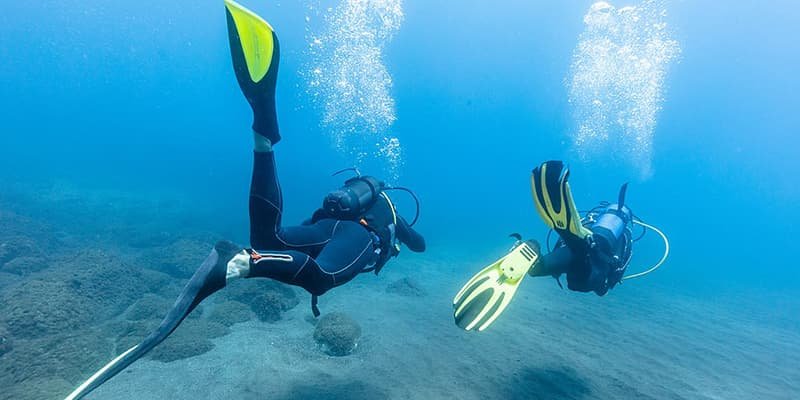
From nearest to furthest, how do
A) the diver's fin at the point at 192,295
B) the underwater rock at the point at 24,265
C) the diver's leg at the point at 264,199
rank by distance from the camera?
the diver's fin at the point at 192,295 < the diver's leg at the point at 264,199 < the underwater rock at the point at 24,265

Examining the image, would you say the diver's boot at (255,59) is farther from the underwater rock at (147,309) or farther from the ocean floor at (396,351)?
the underwater rock at (147,309)

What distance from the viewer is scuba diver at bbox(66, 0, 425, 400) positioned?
7.79 ft

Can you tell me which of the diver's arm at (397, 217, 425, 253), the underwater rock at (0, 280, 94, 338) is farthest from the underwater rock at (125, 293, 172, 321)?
the diver's arm at (397, 217, 425, 253)

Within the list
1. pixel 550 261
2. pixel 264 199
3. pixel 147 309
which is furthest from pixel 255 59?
pixel 147 309

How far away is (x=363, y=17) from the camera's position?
25.8m

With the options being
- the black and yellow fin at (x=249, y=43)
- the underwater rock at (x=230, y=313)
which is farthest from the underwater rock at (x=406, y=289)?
the black and yellow fin at (x=249, y=43)

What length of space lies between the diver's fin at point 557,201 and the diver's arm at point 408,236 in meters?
1.67

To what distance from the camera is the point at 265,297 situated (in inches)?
276

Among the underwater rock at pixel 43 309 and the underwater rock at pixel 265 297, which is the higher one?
the underwater rock at pixel 265 297

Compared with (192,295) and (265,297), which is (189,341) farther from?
(192,295)

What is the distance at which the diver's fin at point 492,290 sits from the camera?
385cm

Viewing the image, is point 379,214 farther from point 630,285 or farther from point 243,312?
point 630,285

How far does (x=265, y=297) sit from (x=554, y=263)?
5.21m

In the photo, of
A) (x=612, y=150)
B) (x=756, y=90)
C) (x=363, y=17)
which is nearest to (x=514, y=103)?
(x=612, y=150)
